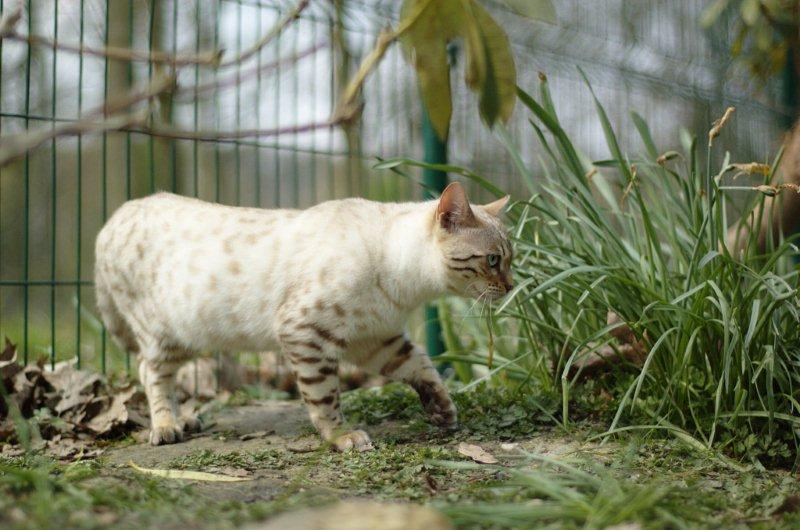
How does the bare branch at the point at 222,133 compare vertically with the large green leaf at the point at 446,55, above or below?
below

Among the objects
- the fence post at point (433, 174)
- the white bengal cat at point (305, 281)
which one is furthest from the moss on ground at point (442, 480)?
the fence post at point (433, 174)

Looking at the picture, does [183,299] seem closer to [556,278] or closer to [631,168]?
[556,278]

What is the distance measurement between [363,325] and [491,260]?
2.01ft

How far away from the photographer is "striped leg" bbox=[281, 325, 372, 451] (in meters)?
3.24

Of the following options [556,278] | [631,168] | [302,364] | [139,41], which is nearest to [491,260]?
[556,278]

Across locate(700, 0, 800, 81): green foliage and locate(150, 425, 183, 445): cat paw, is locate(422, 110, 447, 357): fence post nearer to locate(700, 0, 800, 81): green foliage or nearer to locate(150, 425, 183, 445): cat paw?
locate(700, 0, 800, 81): green foliage

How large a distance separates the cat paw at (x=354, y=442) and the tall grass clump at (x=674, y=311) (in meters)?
0.59

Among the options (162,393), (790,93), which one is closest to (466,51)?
(162,393)

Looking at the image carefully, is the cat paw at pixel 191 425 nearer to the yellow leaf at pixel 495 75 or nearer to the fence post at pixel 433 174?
the fence post at pixel 433 174

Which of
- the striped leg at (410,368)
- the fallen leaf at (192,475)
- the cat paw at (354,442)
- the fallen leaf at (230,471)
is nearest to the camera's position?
the fallen leaf at (192,475)

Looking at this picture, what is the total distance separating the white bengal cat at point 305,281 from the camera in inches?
128

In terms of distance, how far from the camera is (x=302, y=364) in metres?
3.24

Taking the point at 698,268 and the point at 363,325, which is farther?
the point at 363,325

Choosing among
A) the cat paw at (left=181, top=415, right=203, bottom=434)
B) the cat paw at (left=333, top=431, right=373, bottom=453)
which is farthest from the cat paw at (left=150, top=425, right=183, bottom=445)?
the cat paw at (left=333, top=431, right=373, bottom=453)
